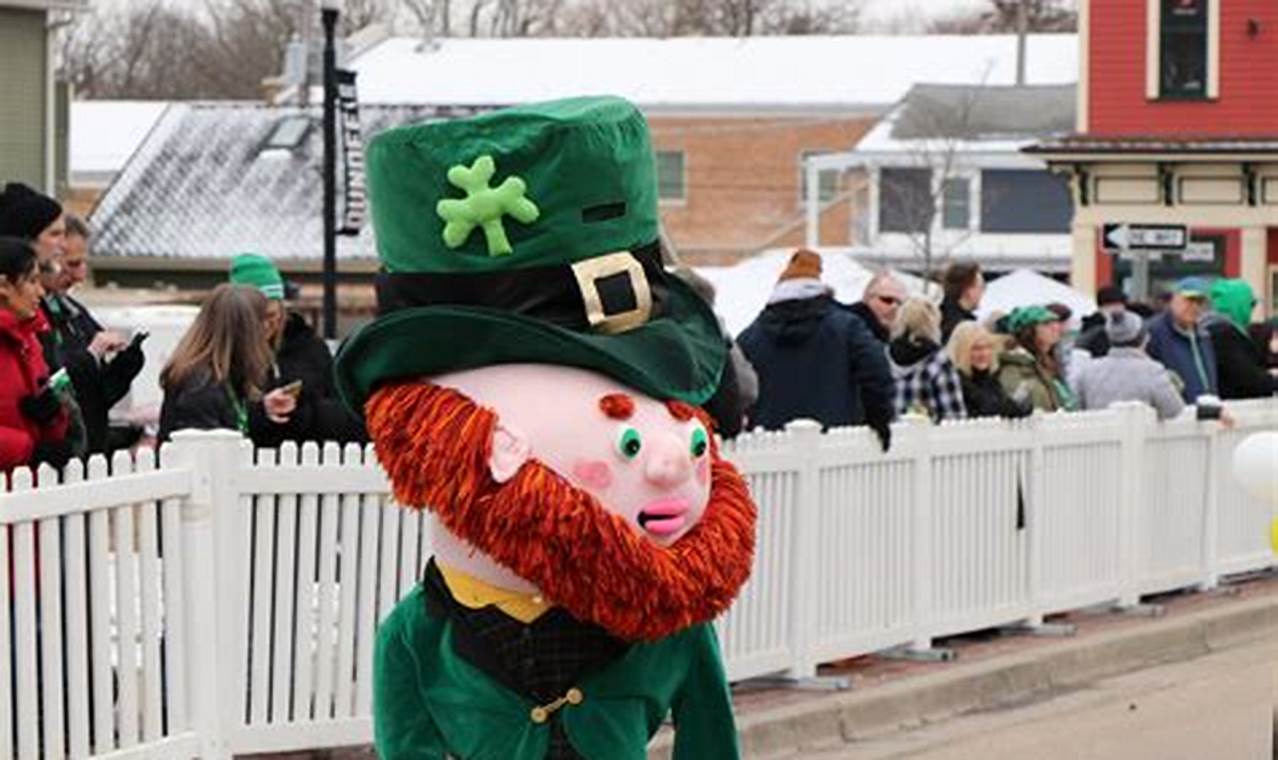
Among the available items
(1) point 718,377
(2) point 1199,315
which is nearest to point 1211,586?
(2) point 1199,315

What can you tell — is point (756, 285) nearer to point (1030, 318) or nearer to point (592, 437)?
point (1030, 318)

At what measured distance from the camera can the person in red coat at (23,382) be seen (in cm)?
897

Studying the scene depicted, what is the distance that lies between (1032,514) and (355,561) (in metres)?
5.13

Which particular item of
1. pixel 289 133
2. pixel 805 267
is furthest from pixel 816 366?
pixel 289 133

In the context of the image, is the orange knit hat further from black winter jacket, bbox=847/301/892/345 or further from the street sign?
the street sign

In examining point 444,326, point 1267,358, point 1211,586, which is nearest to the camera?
point 444,326

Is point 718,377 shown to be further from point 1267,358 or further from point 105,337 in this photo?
point 1267,358

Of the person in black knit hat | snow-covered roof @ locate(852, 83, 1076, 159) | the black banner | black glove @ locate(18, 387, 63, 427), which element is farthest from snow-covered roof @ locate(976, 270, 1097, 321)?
black glove @ locate(18, 387, 63, 427)

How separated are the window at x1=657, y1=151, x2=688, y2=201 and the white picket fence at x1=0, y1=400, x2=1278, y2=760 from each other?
48.7 metres

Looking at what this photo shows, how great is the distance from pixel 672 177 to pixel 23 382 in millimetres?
54795

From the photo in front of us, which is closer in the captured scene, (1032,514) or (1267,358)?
(1032,514)

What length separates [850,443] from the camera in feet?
41.0

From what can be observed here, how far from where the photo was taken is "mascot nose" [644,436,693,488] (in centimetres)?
634

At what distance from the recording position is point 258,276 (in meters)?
11.2
